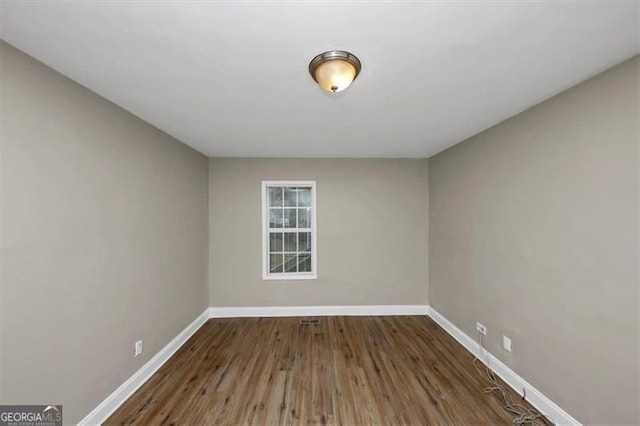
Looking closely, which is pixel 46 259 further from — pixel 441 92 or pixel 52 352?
pixel 441 92

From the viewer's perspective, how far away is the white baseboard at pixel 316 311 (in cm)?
379

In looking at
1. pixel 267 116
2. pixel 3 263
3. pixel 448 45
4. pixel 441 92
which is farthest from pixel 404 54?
pixel 3 263

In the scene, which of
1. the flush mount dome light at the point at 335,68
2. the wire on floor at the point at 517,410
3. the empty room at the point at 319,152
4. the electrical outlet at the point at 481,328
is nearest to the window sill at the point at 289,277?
the empty room at the point at 319,152

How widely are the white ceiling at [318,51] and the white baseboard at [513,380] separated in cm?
234

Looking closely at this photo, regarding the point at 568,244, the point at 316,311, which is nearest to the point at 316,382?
the point at 316,311

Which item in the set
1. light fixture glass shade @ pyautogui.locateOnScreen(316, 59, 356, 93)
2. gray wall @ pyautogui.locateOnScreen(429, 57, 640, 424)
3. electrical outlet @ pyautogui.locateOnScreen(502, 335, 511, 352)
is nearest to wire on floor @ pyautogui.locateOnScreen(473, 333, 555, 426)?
gray wall @ pyautogui.locateOnScreen(429, 57, 640, 424)

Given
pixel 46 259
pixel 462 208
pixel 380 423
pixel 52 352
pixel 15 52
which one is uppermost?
pixel 15 52

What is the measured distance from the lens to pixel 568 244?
1807 millimetres

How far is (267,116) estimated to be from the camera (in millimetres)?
2242

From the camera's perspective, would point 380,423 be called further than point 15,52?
Yes

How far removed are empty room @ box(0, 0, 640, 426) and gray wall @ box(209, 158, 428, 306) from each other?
432 millimetres

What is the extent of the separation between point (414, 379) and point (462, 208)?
198cm

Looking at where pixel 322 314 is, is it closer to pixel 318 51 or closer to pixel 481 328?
pixel 481 328

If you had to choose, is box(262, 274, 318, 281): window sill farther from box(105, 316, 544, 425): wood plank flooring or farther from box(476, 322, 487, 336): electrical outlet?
box(476, 322, 487, 336): electrical outlet
